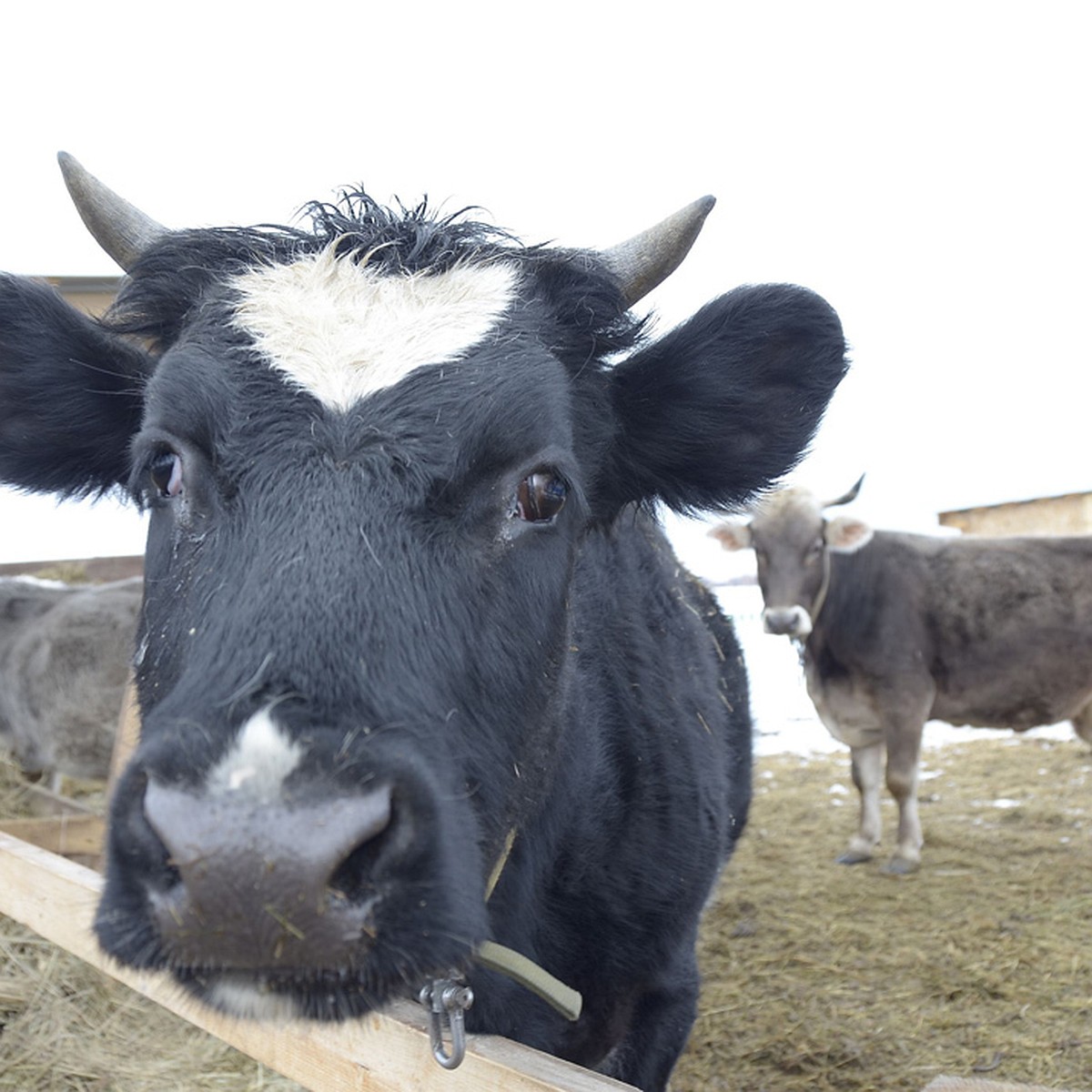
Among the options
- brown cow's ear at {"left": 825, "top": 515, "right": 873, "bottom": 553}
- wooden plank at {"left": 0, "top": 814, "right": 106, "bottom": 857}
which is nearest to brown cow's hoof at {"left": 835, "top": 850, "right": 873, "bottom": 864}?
brown cow's ear at {"left": 825, "top": 515, "right": 873, "bottom": 553}

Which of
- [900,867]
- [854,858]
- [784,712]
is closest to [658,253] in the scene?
[900,867]

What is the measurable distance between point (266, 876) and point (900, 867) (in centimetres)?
608

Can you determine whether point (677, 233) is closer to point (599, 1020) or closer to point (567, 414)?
point (567, 414)

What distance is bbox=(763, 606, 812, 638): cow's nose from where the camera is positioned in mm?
7383

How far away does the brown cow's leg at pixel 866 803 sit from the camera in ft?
22.3

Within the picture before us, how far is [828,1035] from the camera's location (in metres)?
4.13

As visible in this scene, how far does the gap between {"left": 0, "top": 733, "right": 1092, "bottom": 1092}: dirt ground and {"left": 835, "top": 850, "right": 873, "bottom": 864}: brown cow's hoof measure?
145 millimetres

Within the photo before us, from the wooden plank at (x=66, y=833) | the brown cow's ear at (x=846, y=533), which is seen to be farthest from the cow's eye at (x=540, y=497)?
the brown cow's ear at (x=846, y=533)

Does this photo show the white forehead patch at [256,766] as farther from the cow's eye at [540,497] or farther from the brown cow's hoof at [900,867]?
the brown cow's hoof at [900,867]

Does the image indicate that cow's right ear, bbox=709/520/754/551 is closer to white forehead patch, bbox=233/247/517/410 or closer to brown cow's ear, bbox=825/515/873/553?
brown cow's ear, bbox=825/515/873/553

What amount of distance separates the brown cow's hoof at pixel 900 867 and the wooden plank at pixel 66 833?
15.2ft

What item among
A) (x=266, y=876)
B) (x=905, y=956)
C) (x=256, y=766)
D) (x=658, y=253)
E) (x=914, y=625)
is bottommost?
(x=905, y=956)

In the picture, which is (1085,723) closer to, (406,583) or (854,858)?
(854,858)

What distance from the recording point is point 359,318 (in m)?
1.91
